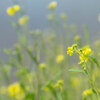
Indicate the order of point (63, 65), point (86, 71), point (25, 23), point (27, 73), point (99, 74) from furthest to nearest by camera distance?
point (25, 23)
point (63, 65)
point (99, 74)
point (27, 73)
point (86, 71)

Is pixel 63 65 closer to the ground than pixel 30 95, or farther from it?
farther from it

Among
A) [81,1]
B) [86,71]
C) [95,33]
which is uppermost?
[81,1]

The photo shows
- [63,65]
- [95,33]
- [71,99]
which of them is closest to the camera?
[71,99]

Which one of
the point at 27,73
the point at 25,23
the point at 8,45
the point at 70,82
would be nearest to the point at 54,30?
the point at 25,23

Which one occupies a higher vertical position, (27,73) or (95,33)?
(95,33)

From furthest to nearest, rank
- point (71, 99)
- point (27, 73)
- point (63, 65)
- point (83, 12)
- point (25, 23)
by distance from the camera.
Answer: point (83, 12), point (25, 23), point (63, 65), point (71, 99), point (27, 73)

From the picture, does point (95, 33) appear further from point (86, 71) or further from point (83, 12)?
point (86, 71)

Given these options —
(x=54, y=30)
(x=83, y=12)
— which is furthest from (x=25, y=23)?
(x=83, y=12)

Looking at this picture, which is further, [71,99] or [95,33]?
[95,33]

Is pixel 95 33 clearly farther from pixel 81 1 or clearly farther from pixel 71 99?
pixel 71 99
